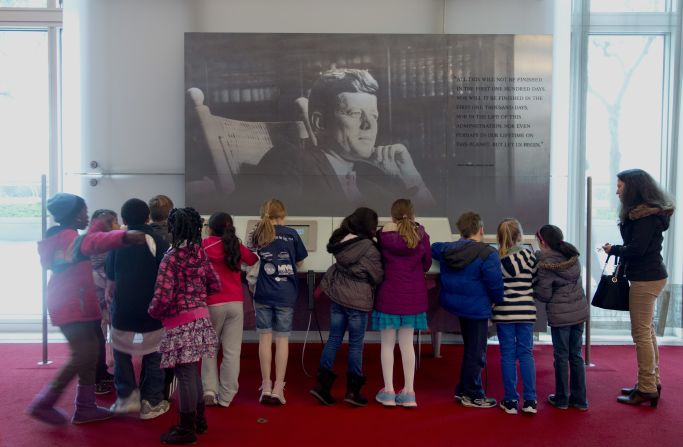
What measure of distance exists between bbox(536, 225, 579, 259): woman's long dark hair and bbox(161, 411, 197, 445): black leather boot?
232 cm

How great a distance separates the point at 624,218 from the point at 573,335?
840 millimetres

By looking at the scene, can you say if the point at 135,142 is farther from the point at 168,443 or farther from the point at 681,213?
the point at 681,213

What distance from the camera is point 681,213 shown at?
233 inches

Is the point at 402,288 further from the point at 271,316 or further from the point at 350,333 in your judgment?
the point at 271,316

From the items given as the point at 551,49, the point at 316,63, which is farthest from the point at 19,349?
the point at 551,49

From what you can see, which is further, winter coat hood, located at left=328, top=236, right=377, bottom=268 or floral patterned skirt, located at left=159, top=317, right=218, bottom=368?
winter coat hood, located at left=328, top=236, right=377, bottom=268

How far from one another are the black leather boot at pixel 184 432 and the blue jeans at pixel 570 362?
225 cm

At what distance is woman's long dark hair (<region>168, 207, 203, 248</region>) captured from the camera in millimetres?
3211

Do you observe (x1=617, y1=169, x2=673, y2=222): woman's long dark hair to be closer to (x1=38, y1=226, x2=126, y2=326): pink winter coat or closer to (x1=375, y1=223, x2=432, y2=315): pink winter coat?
(x1=375, y1=223, x2=432, y2=315): pink winter coat

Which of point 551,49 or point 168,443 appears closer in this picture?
point 168,443

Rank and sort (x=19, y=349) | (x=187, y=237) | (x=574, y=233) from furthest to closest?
(x=574, y=233) < (x=19, y=349) < (x=187, y=237)

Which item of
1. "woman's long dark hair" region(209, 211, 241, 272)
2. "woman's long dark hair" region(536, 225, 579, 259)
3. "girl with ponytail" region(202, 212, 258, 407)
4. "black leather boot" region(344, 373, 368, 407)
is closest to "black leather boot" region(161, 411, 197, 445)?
"girl with ponytail" region(202, 212, 258, 407)

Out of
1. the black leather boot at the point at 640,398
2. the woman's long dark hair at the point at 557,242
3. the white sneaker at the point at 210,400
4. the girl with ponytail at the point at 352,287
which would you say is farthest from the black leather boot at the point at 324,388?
the black leather boot at the point at 640,398

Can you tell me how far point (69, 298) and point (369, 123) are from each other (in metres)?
3.00
